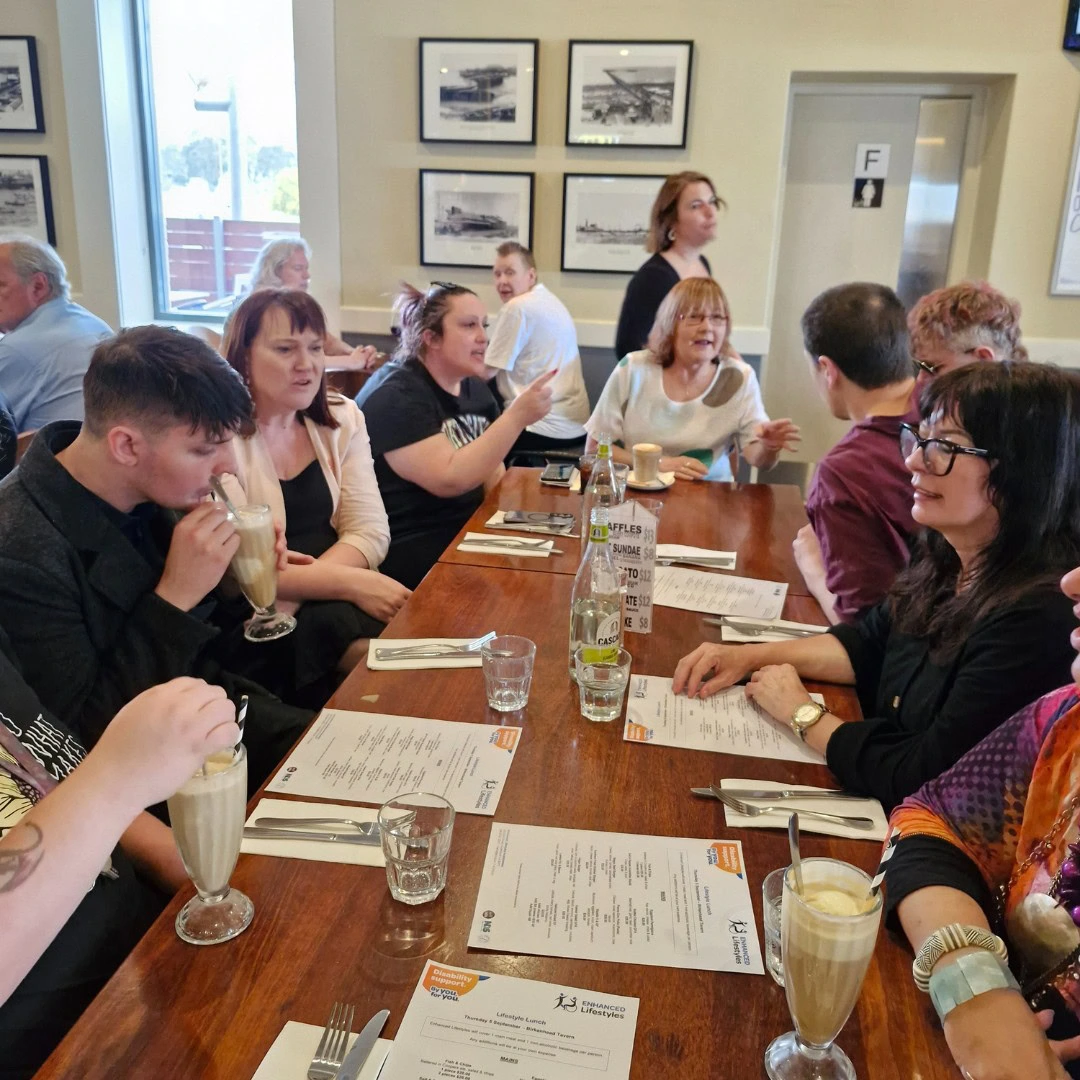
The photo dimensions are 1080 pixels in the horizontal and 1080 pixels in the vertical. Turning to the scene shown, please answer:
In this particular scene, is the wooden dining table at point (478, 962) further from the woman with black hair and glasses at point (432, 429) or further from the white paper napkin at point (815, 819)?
the woman with black hair and glasses at point (432, 429)

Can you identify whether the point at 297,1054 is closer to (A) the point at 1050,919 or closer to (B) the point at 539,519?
(A) the point at 1050,919

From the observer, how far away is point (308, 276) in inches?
178

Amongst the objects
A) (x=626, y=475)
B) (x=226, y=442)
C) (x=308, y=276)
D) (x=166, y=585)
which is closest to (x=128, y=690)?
(x=166, y=585)

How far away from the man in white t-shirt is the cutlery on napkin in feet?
7.47

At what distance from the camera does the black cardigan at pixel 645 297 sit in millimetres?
3725

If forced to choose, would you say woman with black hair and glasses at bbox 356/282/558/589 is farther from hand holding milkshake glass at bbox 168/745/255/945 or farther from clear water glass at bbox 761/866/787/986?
clear water glass at bbox 761/866/787/986

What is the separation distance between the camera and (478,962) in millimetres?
880

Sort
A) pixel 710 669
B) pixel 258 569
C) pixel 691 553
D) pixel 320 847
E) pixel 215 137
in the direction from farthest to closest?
pixel 215 137 → pixel 691 553 → pixel 258 569 → pixel 710 669 → pixel 320 847

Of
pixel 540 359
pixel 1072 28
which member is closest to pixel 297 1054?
pixel 540 359

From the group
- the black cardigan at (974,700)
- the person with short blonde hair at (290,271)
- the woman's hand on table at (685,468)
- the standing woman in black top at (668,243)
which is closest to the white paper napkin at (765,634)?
the black cardigan at (974,700)

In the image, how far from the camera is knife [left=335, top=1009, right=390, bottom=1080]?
75 centimetres

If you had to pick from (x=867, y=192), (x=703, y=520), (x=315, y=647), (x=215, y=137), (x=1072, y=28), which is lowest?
(x=315, y=647)

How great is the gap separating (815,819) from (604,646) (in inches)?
15.0

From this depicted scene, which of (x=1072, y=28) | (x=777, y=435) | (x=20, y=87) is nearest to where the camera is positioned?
(x=777, y=435)
